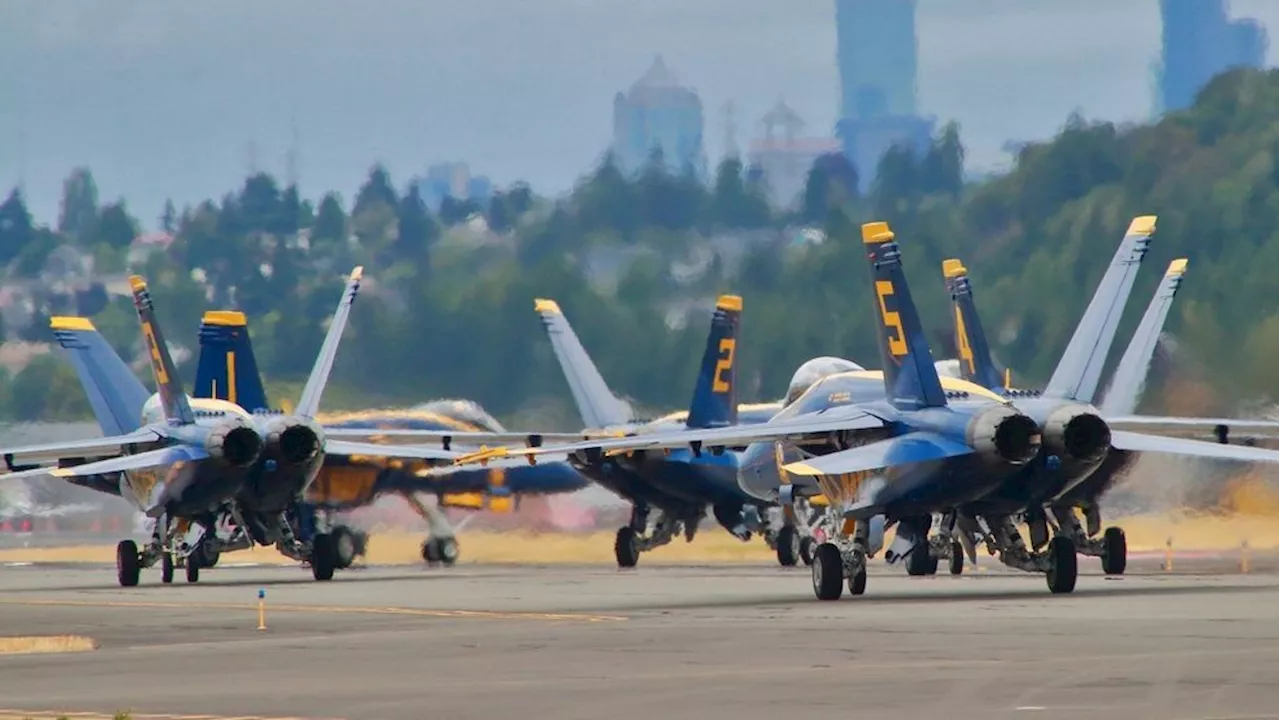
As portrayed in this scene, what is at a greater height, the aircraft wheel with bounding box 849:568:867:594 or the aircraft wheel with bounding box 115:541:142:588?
the aircraft wheel with bounding box 115:541:142:588

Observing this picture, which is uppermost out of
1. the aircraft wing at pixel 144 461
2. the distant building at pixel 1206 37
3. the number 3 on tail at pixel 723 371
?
the distant building at pixel 1206 37

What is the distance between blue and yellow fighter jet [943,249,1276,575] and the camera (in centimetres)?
3139

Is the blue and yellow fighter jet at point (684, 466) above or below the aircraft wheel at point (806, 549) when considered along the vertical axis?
above

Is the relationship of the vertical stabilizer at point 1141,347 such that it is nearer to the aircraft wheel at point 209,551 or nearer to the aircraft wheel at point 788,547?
the aircraft wheel at point 788,547

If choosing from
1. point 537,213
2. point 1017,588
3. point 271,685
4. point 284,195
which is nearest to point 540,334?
point 537,213

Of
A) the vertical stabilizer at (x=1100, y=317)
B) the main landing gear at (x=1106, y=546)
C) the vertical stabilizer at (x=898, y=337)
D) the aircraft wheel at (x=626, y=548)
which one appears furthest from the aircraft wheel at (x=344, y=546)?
the vertical stabilizer at (x=898, y=337)

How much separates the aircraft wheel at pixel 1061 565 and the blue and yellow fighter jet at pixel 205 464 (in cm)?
1320

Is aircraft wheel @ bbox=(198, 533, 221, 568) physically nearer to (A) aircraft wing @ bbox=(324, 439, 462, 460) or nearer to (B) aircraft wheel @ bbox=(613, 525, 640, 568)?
(A) aircraft wing @ bbox=(324, 439, 462, 460)

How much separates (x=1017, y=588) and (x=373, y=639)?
1129 cm

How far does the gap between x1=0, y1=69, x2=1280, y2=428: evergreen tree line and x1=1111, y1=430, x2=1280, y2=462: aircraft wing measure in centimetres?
1298

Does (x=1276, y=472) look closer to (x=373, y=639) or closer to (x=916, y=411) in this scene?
(x=916, y=411)

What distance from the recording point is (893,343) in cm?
3105

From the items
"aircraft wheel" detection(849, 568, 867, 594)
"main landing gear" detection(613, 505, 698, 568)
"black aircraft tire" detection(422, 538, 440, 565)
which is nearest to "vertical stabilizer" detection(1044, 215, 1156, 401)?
"aircraft wheel" detection(849, 568, 867, 594)

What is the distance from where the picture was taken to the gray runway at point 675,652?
17641 mm
